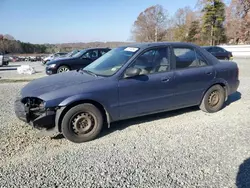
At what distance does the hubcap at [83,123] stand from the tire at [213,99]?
2.63 m

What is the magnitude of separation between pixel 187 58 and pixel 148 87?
1255 millimetres

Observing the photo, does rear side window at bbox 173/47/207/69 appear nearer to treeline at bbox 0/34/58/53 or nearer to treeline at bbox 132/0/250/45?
treeline at bbox 132/0/250/45

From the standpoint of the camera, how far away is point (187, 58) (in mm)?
4723

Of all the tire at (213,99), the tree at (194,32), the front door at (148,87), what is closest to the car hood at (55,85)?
the front door at (148,87)

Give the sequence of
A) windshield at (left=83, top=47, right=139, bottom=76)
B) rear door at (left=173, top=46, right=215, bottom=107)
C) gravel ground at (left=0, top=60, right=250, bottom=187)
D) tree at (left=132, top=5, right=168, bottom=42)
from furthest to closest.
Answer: tree at (left=132, top=5, right=168, bottom=42), rear door at (left=173, top=46, right=215, bottom=107), windshield at (left=83, top=47, right=139, bottom=76), gravel ground at (left=0, top=60, right=250, bottom=187)

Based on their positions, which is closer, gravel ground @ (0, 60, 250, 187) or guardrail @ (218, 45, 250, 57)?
gravel ground @ (0, 60, 250, 187)

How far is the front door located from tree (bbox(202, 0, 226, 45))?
42305 millimetres

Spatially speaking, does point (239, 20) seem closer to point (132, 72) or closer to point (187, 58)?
point (187, 58)

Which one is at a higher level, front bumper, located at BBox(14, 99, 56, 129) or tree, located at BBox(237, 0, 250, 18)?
tree, located at BBox(237, 0, 250, 18)

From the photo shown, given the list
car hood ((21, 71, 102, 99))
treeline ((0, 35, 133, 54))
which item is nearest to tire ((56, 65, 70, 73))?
car hood ((21, 71, 102, 99))

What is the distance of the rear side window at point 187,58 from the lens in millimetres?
4559

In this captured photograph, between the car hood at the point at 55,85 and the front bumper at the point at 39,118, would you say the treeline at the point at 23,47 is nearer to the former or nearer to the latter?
the car hood at the point at 55,85

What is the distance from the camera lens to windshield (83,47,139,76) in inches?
163

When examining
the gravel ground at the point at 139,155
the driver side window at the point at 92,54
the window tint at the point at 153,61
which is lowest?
the gravel ground at the point at 139,155
